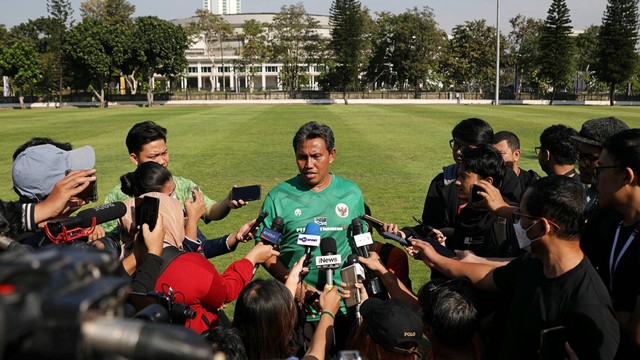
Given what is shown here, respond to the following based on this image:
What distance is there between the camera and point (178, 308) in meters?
2.50

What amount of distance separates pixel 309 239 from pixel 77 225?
1.34m

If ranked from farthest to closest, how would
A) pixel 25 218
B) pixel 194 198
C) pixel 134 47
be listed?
pixel 134 47
pixel 194 198
pixel 25 218

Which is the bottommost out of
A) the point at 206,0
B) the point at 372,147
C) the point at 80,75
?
the point at 372,147

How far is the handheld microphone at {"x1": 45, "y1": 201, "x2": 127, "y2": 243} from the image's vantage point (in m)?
2.99

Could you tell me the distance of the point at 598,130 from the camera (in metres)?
4.26

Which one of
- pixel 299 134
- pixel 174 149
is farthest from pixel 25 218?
pixel 174 149

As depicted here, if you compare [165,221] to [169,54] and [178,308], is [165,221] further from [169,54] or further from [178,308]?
[169,54]

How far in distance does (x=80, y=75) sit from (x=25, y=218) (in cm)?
6959

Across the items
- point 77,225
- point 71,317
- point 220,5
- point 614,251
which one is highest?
point 220,5

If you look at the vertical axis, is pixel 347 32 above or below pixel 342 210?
above

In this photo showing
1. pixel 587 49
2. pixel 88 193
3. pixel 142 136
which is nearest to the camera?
pixel 88 193

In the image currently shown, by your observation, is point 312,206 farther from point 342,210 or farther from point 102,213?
point 102,213

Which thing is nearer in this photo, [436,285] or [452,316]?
[452,316]

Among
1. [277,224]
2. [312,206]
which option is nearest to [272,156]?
[312,206]
